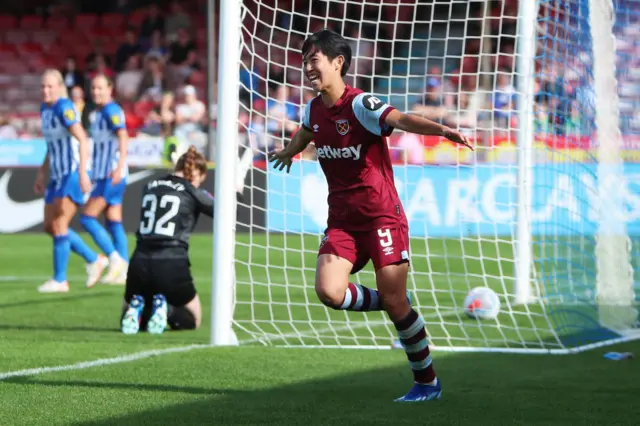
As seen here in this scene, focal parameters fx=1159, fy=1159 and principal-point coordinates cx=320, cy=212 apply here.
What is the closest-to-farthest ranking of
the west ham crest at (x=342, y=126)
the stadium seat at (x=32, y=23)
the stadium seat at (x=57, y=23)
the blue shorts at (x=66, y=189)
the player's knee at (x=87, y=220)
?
the west ham crest at (x=342, y=126) < the blue shorts at (x=66, y=189) < the player's knee at (x=87, y=220) < the stadium seat at (x=57, y=23) < the stadium seat at (x=32, y=23)

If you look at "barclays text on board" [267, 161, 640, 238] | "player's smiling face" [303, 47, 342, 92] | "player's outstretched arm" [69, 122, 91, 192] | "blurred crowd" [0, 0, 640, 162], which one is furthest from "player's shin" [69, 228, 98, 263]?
"player's smiling face" [303, 47, 342, 92]

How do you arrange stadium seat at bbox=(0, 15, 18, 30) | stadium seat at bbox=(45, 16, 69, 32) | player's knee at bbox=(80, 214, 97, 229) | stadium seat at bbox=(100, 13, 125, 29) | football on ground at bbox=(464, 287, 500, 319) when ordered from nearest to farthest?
football on ground at bbox=(464, 287, 500, 319)
player's knee at bbox=(80, 214, 97, 229)
stadium seat at bbox=(100, 13, 125, 29)
stadium seat at bbox=(45, 16, 69, 32)
stadium seat at bbox=(0, 15, 18, 30)

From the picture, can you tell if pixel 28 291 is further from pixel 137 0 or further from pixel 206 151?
pixel 137 0

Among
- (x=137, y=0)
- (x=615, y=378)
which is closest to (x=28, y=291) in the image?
(x=615, y=378)

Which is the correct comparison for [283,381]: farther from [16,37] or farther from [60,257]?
[16,37]

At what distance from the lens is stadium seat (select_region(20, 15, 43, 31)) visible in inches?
1009

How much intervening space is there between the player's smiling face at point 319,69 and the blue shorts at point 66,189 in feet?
19.8

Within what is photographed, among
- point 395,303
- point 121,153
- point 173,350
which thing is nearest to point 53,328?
point 173,350

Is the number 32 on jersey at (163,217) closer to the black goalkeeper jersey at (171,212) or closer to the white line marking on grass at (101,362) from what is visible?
the black goalkeeper jersey at (171,212)

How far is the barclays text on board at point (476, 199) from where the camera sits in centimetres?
858

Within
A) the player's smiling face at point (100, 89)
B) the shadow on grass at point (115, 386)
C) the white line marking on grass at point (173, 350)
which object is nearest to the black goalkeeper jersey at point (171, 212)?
the white line marking on grass at point (173, 350)

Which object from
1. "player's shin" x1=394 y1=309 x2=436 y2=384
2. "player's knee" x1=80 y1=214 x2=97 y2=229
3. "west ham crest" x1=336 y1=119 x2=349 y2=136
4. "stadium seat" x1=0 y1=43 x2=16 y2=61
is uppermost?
"stadium seat" x1=0 y1=43 x2=16 y2=61

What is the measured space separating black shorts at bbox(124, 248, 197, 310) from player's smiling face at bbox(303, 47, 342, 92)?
312 centimetres

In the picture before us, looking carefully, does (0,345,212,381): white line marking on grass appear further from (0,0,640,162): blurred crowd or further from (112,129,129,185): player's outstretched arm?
(0,0,640,162): blurred crowd
